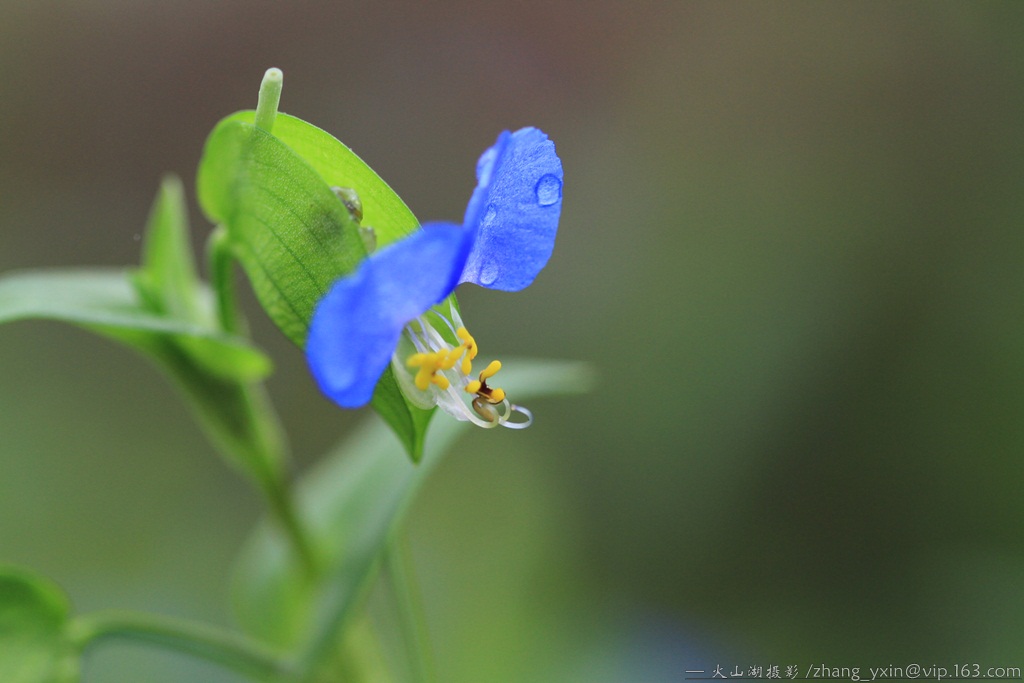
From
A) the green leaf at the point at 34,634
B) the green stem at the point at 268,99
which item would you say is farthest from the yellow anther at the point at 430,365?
the green leaf at the point at 34,634

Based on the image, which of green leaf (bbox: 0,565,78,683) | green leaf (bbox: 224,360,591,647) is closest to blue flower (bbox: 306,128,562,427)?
green leaf (bbox: 224,360,591,647)

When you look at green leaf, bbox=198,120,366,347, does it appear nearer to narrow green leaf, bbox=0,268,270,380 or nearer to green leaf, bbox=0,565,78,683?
narrow green leaf, bbox=0,268,270,380

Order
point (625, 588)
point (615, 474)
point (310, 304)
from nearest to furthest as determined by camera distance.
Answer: point (310, 304) < point (625, 588) < point (615, 474)

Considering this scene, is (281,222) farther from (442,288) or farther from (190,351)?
(190,351)

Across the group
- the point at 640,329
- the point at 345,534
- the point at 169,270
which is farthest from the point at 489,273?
the point at 640,329

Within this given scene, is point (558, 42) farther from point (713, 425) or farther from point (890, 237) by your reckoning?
point (713, 425)

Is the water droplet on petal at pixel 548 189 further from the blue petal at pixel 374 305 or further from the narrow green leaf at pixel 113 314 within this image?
the narrow green leaf at pixel 113 314

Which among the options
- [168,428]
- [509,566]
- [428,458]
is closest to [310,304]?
[428,458]
